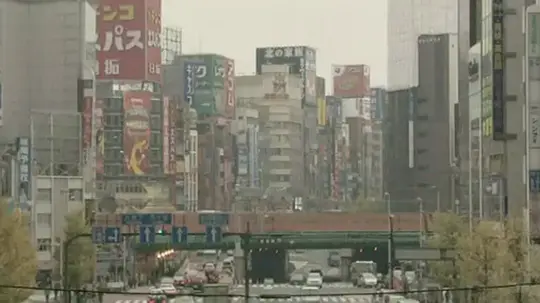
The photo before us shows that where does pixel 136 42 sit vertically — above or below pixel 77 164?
above

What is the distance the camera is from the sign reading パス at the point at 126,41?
8606 centimetres

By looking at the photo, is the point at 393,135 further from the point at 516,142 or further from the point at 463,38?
the point at 516,142

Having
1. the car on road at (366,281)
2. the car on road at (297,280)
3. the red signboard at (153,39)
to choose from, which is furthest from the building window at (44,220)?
the red signboard at (153,39)

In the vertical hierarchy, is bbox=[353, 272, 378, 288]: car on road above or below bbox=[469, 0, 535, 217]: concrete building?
below

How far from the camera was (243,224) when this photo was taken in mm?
69000

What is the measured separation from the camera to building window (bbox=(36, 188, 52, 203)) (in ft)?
173

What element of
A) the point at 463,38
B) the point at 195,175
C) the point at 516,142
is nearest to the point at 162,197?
the point at 195,175

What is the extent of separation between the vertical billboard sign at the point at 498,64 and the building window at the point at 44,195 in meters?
19.8

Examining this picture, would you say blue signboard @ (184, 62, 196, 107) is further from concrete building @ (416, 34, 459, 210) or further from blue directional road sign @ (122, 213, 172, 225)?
blue directional road sign @ (122, 213, 172, 225)

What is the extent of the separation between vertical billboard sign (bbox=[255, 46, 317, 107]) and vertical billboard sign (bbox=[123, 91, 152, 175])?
162ft

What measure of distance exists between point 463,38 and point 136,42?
28761 millimetres

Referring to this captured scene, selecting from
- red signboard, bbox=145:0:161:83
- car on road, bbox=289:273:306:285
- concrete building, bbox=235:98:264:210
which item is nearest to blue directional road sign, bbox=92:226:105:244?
car on road, bbox=289:273:306:285

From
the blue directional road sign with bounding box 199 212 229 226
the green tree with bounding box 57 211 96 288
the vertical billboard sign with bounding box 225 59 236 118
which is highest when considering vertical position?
the vertical billboard sign with bounding box 225 59 236 118

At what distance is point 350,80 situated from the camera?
495ft
